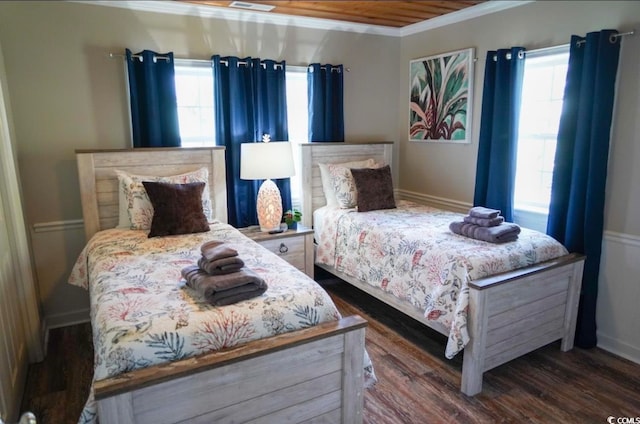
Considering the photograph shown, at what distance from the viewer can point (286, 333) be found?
1.69m

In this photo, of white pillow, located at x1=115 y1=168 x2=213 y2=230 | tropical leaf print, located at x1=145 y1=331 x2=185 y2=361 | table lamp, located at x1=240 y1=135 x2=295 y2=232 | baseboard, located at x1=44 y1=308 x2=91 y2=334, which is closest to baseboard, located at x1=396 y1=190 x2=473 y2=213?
table lamp, located at x1=240 y1=135 x2=295 y2=232

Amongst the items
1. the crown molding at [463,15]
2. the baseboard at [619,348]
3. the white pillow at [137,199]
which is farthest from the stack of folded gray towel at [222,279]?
the crown molding at [463,15]

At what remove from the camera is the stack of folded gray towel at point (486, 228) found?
264 centimetres

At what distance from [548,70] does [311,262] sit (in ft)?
7.59

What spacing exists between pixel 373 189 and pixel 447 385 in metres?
1.72

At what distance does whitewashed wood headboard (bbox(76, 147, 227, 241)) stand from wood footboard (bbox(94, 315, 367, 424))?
1930 millimetres

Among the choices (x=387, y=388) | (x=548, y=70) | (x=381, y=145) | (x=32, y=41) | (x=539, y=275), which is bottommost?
(x=387, y=388)

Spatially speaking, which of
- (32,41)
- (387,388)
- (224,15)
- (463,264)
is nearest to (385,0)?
(224,15)

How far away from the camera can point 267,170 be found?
10.8 feet

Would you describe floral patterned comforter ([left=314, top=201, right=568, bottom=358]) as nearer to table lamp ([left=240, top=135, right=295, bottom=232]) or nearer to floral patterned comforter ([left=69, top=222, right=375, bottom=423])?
table lamp ([left=240, top=135, right=295, bottom=232])

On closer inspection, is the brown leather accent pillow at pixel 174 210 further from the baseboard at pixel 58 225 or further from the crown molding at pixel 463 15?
the crown molding at pixel 463 15

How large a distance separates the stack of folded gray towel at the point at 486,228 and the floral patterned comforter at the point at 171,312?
4.11 ft

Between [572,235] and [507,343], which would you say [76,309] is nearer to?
[507,343]

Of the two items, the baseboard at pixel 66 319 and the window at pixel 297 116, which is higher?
the window at pixel 297 116
